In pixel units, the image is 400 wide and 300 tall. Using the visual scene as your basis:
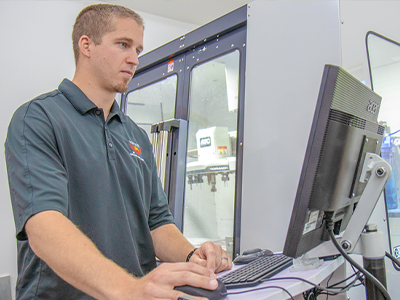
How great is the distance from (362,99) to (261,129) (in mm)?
741

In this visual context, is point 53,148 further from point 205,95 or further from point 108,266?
point 205,95

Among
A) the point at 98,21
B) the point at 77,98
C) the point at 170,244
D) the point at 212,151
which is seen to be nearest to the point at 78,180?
the point at 77,98

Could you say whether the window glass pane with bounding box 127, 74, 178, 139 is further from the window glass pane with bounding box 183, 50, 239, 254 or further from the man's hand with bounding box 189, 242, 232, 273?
the man's hand with bounding box 189, 242, 232, 273

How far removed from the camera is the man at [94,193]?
714 millimetres

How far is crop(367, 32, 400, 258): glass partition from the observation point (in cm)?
155

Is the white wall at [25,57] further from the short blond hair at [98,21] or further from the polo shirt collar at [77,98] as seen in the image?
the polo shirt collar at [77,98]

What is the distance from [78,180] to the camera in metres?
1.04

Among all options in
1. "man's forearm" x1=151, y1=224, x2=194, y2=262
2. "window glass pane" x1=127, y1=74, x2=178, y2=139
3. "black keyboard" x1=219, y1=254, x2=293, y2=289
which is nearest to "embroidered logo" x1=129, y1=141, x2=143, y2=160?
"man's forearm" x1=151, y1=224, x2=194, y2=262

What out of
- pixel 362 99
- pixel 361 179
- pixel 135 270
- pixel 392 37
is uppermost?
pixel 392 37

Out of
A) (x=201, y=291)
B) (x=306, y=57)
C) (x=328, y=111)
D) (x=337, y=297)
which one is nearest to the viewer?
(x=201, y=291)

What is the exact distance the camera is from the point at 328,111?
2.56ft

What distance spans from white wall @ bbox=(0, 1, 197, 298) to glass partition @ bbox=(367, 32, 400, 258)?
2655mm

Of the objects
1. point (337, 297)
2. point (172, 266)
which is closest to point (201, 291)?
point (172, 266)

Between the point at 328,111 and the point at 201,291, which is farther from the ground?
the point at 328,111
